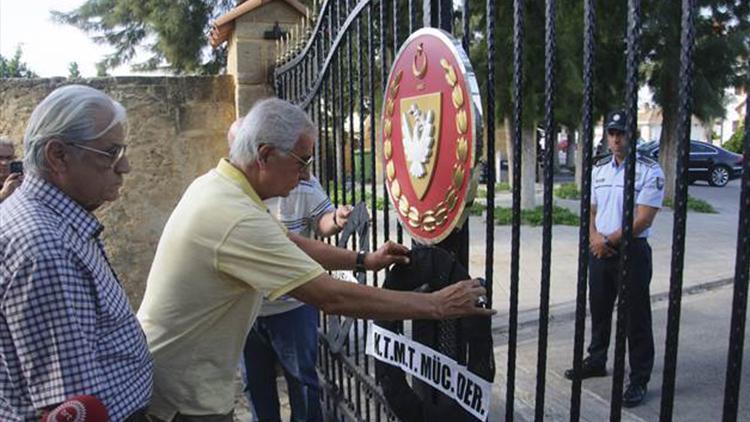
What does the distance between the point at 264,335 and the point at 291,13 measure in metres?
2.37

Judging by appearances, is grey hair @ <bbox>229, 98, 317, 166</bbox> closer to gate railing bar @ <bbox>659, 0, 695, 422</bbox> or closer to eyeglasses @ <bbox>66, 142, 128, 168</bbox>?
eyeglasses @ <bbox>66, 142, 128, 168</bbox>

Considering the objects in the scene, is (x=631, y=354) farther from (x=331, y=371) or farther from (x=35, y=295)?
(x=35, y=295)

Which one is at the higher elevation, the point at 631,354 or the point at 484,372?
the point at 484,372

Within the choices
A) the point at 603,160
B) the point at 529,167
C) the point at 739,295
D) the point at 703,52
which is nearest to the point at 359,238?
the point at 739,295

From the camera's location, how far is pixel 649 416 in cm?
363

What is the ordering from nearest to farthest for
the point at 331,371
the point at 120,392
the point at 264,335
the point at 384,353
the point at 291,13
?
1. the point at 120,392
2. the point at 384,353
3. the point at 264,335
4. the point at 331,371
5. the point at 291,13

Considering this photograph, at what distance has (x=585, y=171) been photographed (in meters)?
1.49

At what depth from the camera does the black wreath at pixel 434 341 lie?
1714 mm

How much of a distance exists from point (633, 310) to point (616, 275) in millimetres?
252

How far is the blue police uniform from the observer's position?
3.83 meters

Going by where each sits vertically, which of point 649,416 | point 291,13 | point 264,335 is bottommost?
point 649,416

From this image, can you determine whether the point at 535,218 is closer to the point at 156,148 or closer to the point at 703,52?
the point at 703,52

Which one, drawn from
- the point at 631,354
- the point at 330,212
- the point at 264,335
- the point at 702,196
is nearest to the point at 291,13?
the point at 330,212

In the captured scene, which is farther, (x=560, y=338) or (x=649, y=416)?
(x=560, y=338)
